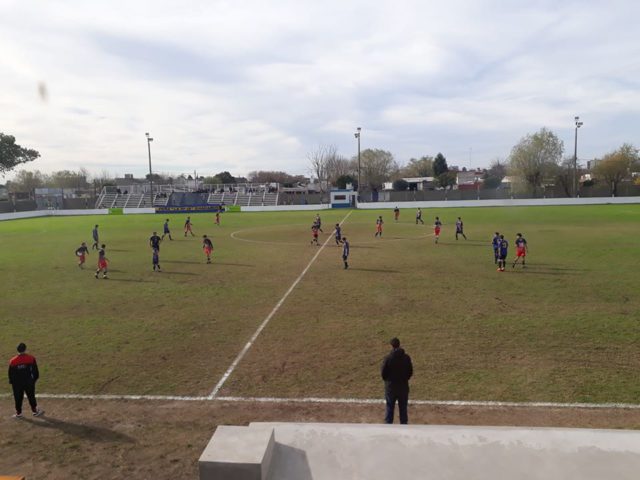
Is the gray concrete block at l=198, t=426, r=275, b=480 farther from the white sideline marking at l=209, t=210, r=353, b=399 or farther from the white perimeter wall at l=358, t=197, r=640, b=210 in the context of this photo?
the white perimeter wall at l=358, t=197, r=640, b=210

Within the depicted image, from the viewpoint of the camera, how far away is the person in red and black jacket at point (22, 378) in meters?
8.64

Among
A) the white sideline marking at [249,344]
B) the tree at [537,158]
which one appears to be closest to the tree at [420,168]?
the tree at [537,158]

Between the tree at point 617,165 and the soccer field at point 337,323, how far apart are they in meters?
63.2

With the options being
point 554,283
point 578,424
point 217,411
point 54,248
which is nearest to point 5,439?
point 217,411

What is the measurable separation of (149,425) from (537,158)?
8852 cm

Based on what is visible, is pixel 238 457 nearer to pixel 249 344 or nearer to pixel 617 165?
pixel 249 344

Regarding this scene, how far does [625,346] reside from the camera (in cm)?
1131

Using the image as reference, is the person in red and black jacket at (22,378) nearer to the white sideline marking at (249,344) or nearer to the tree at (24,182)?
the white sideline marking at (249,344)

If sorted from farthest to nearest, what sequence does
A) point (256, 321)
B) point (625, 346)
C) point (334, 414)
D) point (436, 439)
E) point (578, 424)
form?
point (256, 321) < point (625, 346) < point (334, 414) < point (578, 424) < point (436, 439)

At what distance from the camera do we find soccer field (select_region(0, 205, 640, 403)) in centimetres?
998

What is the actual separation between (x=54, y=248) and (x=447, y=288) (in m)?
28.0

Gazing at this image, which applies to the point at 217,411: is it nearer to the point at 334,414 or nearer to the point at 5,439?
the point at 334,414

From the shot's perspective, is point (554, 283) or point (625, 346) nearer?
point (625, 346)

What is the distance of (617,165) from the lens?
7969 centimetres
